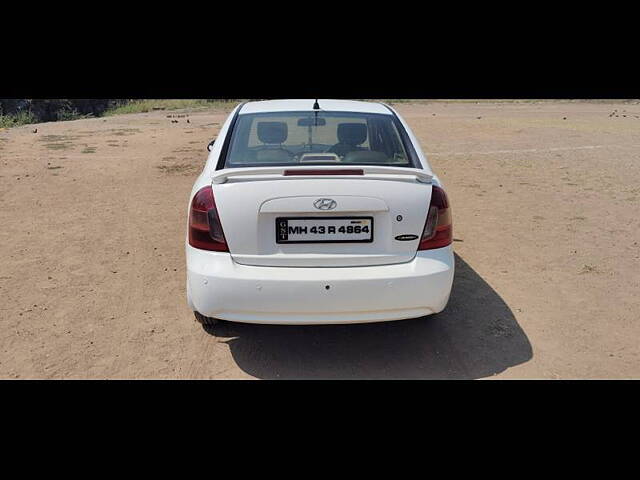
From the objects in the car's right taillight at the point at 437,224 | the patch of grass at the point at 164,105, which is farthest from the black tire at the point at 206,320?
the patch of grass at the point at 164,105

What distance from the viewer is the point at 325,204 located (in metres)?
3.28

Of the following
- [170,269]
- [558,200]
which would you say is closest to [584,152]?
[558,200]

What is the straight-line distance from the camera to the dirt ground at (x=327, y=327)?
368cm

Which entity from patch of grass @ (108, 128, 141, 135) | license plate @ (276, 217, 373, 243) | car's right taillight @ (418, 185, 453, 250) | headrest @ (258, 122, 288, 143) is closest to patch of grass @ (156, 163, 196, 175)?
headrest @ (258, 122, 288, 143)

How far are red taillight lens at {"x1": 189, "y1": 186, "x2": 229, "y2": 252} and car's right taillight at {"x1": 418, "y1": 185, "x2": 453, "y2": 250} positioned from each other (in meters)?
1.21

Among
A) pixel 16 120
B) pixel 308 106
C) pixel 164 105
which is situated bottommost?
pixel 164 105

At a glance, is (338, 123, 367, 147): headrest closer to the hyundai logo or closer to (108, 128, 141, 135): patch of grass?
the hyundai logo

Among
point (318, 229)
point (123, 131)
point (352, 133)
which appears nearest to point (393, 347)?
point (318, 229)

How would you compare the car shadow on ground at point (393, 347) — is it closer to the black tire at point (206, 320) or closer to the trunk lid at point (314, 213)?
the black tire at point (206, 320)

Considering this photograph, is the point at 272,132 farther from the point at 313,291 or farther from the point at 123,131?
the point at 123,131

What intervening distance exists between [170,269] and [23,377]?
78.6 inches

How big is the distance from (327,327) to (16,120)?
22.3 m

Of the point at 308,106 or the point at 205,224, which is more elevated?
the point at 308,106

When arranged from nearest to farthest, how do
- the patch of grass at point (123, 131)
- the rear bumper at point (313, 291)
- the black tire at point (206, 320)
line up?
the rear bumper at point (313, 291) < the black tire at point (206, 320) < the patch of grass at point (123, 131)
